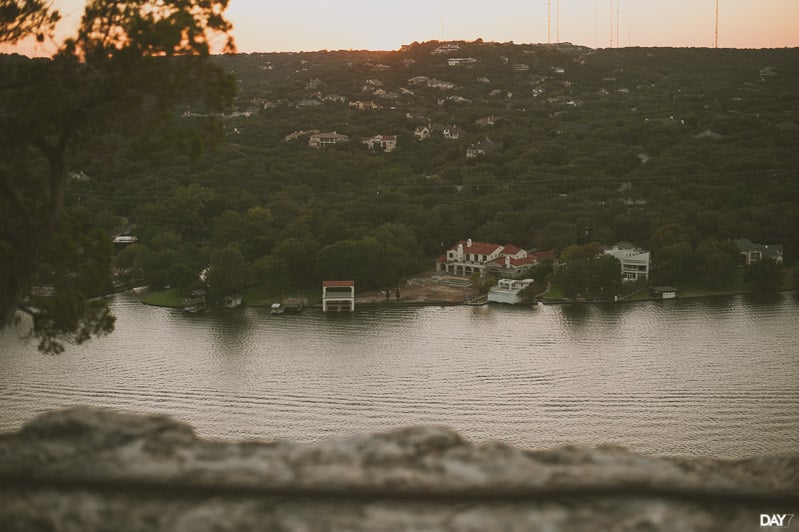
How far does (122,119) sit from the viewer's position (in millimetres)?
1978

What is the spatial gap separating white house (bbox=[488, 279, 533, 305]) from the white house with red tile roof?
2.97 ft

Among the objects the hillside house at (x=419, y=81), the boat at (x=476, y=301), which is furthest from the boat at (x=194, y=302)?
the hillside house at (x=419, y=81)

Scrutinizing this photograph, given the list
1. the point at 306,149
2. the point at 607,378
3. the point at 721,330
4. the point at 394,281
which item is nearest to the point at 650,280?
the point at 721,330

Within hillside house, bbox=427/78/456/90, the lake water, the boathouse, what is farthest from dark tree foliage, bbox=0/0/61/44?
hillside house, bbox=427/78/456/90

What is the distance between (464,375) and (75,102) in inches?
240

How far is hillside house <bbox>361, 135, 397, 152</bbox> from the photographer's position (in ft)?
70.2

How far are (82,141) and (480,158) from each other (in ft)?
58.4

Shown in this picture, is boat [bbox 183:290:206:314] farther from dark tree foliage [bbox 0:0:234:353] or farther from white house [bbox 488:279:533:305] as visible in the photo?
dark tree foliage [bbox 0:0:234:353]

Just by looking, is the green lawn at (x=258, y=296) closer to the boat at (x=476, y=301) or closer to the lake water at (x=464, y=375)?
the lake water at (x=464, y=375)

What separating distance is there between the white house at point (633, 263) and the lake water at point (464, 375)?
1.25 m

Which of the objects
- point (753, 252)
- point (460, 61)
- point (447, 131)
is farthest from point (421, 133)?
point (753, 252)

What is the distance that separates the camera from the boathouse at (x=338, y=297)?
11500 millimetres

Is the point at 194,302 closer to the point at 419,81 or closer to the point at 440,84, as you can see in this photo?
the point at 440,84

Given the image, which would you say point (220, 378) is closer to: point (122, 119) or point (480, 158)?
point (122, 119)
